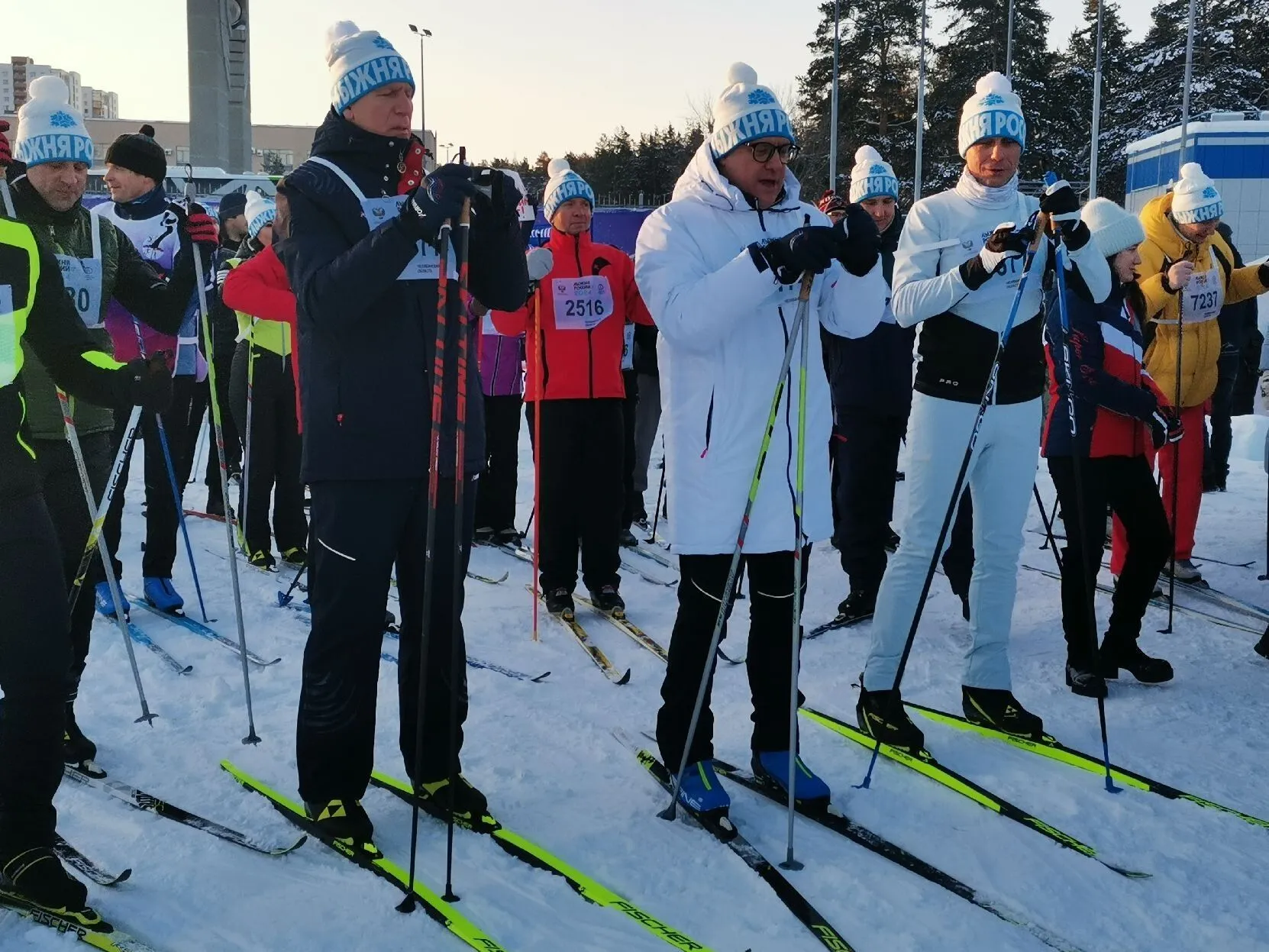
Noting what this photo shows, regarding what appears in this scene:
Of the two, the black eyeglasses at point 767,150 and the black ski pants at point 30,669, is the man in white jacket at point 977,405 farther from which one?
the black ski pants at point 30,669

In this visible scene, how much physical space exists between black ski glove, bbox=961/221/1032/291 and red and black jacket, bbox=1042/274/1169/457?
3.33 feet

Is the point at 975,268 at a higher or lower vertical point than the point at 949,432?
higher

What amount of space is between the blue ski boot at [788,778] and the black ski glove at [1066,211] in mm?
1790

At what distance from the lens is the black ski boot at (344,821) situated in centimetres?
288

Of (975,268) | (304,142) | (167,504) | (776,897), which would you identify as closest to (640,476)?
(167,504)

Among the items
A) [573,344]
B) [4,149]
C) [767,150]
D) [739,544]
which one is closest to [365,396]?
[739,544]

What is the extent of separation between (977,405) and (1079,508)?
48 centimetres

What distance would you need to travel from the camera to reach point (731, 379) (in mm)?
3004

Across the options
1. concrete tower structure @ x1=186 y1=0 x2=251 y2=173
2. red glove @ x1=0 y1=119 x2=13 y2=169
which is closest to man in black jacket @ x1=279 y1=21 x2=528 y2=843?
red glove @ x1=0 y1=119 x2=13 y2=169

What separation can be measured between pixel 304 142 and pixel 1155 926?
81.5m

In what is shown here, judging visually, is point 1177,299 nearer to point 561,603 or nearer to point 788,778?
point 561,603

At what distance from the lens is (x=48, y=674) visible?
2553 millimetres

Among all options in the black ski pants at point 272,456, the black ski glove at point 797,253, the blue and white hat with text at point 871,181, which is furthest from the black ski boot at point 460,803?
the blue and white hat with text at point 871,181

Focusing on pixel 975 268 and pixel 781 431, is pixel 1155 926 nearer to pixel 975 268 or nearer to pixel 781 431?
pixel 781 431
